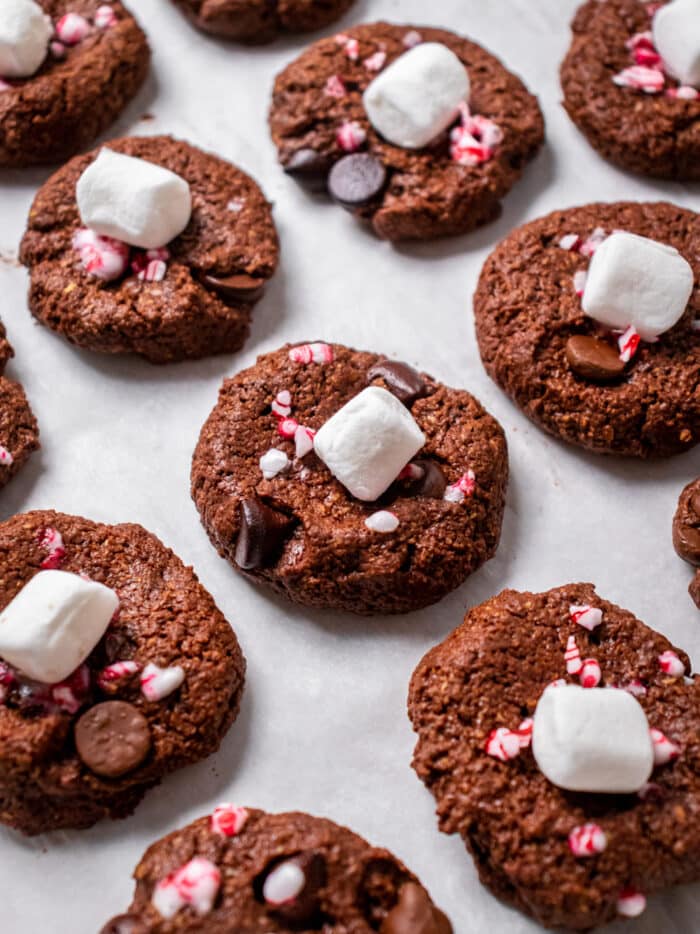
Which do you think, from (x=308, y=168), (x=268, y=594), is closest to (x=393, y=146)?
(x=308, y=168)

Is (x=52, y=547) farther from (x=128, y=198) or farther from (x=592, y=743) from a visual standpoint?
(x=592, y=743)

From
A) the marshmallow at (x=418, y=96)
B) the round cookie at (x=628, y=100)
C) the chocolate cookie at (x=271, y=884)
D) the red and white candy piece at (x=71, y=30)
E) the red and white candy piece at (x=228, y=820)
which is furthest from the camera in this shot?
the red and white candy piece at (x=71, y=30)

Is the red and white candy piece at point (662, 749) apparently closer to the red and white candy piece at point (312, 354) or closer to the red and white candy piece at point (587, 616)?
the red and white candy piece at point (587, 616)

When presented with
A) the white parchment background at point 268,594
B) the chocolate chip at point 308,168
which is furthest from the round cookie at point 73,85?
the chocolate chip at point 308,168

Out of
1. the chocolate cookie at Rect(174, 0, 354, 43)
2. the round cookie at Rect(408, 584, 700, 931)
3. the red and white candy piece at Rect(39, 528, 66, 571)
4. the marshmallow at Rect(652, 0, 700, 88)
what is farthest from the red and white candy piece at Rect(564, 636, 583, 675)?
the chocolate cookie at Rect(174, 0, 354, 43)

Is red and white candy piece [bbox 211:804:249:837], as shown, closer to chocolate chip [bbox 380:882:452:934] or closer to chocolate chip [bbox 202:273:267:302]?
chocolate chip [bbox 380:882:452:934]

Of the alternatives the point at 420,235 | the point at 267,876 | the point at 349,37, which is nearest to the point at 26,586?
the point at 267,876
